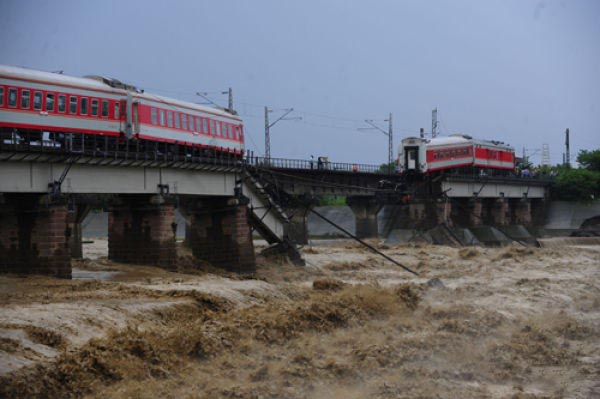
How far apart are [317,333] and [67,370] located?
8.80 metres

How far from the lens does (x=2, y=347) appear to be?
1516 cm

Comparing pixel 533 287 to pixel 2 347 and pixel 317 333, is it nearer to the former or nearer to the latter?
pixel 317 333

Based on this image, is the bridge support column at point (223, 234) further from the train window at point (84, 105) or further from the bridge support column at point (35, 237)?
the bridge support column at point (35, 237)

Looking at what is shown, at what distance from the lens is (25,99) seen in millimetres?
29234

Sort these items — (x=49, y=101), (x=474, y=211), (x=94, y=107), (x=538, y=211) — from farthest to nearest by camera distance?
(x=538, y=211) → (x=474, y=211) → (x=94, y=107) → (x=49, y=101)

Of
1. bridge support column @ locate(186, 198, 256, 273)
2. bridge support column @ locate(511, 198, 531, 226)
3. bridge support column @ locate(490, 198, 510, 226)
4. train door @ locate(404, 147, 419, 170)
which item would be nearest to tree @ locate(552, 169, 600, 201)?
bridge support column @ locate(511, 198, 531, 226)

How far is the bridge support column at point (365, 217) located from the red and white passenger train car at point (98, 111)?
1310 inches

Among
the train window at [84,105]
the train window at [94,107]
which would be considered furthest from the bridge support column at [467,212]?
the train window at [84,105]

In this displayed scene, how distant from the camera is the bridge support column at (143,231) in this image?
34.8m

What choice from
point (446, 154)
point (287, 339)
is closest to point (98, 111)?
point (287, 339)

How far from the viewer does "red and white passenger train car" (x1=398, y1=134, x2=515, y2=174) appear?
68.5 metres

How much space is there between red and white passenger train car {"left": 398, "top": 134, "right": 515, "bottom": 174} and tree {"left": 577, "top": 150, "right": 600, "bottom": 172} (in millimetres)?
25752

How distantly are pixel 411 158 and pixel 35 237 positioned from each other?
44.9m

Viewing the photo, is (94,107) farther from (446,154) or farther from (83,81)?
(446,154)
